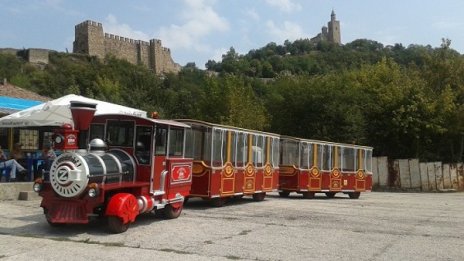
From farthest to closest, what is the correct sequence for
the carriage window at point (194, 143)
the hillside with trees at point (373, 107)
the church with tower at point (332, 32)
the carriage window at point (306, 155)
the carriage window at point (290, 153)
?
the church with tower at point (332, 32)
the hillside with trees at point (373, 107)
the carriage window at point (306, 155)
the carriage window at point (290, 153)
the carriage window at point (194, 143)

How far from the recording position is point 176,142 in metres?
12.3

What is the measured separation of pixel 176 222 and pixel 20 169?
21.6ft

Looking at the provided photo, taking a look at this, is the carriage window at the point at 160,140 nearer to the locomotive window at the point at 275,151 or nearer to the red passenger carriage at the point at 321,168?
the locomotive window at the point at 275,151

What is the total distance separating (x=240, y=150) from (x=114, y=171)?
6.60 m

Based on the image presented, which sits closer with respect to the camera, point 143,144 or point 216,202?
point 143,144

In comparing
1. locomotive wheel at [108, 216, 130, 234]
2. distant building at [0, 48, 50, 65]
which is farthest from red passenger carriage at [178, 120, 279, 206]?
distant building at [0, 48, 50, 65]

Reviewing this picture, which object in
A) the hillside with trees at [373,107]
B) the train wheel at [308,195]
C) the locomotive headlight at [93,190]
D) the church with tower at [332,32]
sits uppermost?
the church with tower at [332,32]

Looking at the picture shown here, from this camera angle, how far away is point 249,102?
39000 millimetres

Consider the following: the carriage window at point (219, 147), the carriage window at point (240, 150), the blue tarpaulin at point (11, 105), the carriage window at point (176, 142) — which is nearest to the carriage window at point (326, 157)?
the carriage window at point (240, 150)

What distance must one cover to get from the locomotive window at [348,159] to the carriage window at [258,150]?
6.33 meters

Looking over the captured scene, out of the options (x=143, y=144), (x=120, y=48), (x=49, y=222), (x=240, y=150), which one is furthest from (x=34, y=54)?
(x=49, y=222)

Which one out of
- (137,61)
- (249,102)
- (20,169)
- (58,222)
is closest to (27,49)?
(137,61)

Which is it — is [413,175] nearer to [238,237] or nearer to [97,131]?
[238,237]

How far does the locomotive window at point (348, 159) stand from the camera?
2308cm
